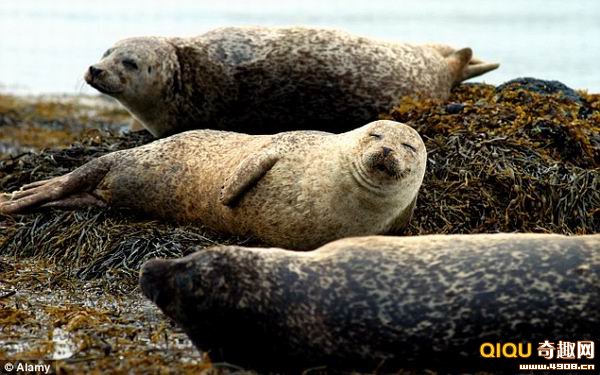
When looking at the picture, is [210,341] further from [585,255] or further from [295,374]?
[585,255]

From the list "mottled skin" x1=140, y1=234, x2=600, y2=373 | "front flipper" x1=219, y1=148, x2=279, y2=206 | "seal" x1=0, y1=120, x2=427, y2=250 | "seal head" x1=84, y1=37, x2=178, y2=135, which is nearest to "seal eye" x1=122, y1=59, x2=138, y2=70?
"seal head" x1=84, y1=37, x2=178, y2=135

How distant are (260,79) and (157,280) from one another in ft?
11.6

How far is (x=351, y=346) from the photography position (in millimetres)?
4230

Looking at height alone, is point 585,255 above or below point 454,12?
above

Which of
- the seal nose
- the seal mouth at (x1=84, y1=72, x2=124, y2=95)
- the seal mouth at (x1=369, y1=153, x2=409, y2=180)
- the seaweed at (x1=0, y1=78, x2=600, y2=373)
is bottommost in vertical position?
the seaweed at (x1=0, y1=78, x2=600, y2=373)

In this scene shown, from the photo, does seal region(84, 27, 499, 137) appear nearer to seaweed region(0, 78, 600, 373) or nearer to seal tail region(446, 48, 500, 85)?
seaweed region(0, 78, 600, 373)

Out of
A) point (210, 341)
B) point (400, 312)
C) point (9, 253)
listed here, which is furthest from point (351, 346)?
point (9, 253)

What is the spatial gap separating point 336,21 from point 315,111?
28583 mm

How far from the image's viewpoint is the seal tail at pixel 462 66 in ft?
27.6

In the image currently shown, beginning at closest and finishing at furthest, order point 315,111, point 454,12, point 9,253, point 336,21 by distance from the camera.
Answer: point 9,253
point 315,111
point 336,21
point 454,12

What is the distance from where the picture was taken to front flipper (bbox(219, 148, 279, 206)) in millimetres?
6047

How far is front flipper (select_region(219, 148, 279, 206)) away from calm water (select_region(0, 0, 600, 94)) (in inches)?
444

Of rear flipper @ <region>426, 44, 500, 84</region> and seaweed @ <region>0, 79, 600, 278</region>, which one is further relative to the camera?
rear flipper @ <region>426, 44, 500, 84</region>

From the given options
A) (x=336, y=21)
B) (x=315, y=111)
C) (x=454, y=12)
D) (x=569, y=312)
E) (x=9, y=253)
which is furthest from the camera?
(x=454, y=12)
